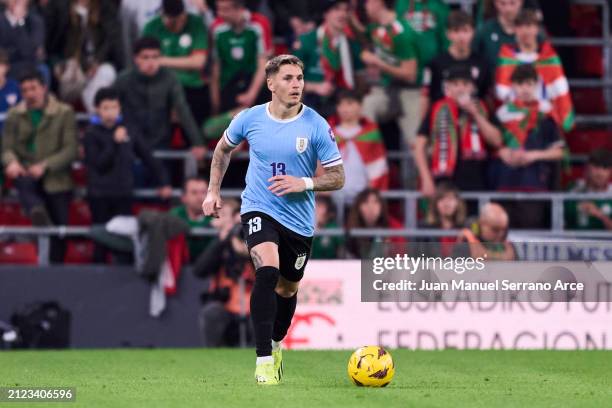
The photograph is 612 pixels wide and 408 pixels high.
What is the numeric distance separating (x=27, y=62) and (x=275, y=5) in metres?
3.60

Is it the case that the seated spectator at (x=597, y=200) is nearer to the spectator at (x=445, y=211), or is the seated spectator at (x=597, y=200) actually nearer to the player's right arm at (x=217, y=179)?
the spectator at (x=445, y=211)

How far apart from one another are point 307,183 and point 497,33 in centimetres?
821

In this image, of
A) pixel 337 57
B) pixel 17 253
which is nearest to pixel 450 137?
pixel 337 57

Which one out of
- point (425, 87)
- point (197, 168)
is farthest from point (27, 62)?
point (425, 87)

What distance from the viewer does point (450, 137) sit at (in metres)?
16.8

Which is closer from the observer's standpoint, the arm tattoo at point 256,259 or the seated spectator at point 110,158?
the arm tattoo at point 256,259

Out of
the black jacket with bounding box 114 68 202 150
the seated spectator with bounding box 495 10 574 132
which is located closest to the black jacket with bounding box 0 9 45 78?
the black jacket with bounding box 114 68 202 150

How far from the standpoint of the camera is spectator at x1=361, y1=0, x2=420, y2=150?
1753 cm

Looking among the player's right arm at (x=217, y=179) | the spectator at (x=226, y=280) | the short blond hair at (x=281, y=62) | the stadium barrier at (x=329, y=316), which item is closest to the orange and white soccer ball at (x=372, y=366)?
the player's right arm at (x=217, y=179)

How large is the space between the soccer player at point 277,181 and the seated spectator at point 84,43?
731cm

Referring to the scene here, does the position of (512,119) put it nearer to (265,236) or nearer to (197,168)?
(197,168)

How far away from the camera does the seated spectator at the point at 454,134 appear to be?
55.1 ft

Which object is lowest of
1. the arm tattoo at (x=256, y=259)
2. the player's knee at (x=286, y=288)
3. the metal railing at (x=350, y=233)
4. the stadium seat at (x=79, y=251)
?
the stadium seat at (x=79, y=251)

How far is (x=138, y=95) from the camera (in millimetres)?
16891
